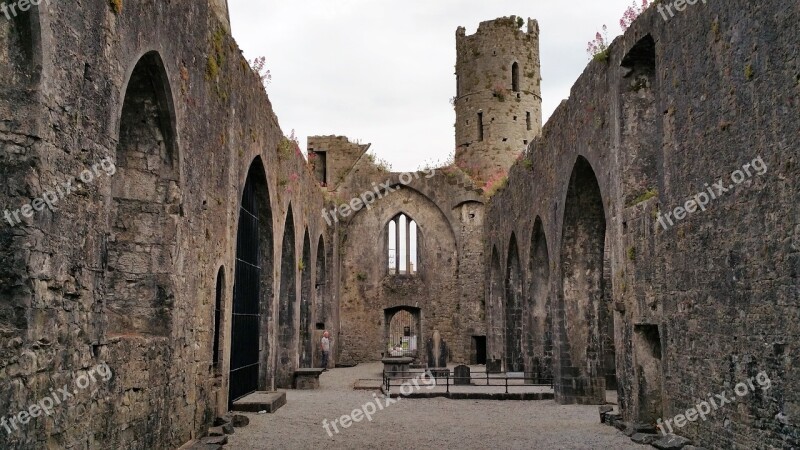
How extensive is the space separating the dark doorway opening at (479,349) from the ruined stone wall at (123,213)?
14.7 meters

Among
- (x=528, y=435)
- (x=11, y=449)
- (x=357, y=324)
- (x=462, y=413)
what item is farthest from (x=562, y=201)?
(x=357, y=324)

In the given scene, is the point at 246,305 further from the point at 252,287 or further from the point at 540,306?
the point at 540,306

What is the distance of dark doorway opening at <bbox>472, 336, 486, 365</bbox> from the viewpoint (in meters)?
Answer: 27.3

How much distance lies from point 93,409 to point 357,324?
2175 cm

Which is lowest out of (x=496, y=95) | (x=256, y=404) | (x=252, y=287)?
(x=256, y=404)

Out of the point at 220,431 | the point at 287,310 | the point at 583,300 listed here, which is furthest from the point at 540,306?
the point at 220,431

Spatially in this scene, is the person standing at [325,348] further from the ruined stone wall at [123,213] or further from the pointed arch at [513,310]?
the ruined stone wall at [123,213]

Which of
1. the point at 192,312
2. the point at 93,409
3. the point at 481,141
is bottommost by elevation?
the point at 93,409

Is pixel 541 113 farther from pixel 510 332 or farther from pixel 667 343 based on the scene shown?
pixel 667 343

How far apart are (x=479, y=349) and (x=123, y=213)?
20.4 m

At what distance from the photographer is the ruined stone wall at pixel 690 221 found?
6.84 m

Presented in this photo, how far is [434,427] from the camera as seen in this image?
11.6m

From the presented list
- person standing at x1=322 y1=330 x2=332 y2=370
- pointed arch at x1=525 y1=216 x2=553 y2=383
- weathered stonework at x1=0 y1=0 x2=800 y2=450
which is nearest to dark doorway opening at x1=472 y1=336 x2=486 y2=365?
person standing at x1=322 y1=330 x2=332 y2=370

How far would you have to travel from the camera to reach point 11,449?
190 inches
